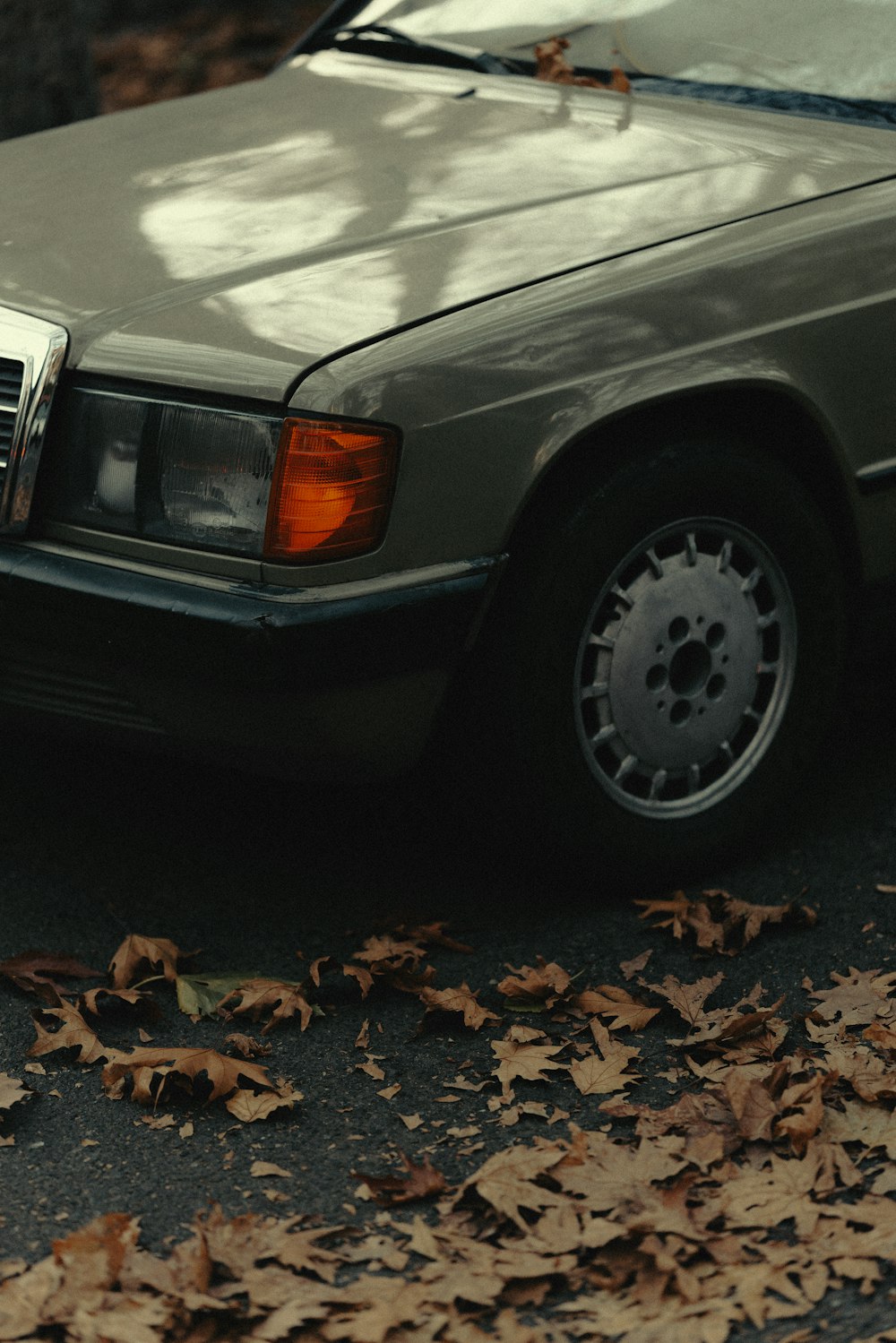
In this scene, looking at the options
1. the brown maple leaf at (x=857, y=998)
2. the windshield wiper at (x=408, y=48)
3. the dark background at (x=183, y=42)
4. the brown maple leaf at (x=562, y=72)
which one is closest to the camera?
the brown maple leaf at (x=857, y=998)

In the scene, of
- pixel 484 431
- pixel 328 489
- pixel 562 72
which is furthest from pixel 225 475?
pixel 562 72

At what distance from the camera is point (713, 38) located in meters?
3.88

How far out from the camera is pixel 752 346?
3121mm

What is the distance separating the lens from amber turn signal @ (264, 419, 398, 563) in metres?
2.75

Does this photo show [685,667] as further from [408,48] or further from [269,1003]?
[408,48]

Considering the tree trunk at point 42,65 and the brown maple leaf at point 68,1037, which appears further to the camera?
the tree trunk at point 42,65

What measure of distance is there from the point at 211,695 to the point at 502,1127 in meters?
0.86

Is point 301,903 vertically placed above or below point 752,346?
below

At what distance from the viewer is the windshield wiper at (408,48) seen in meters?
4.05

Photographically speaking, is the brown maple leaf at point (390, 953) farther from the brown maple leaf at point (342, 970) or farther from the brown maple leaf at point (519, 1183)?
the brown maple leaf at point (519, 1183)

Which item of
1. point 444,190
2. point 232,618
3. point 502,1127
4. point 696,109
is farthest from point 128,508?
point 696,109

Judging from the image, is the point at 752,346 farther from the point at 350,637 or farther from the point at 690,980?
the point at 690,980

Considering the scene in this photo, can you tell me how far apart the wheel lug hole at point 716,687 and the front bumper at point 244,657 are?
0.62 m

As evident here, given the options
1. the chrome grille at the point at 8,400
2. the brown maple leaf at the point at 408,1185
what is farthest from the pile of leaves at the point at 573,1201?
the chrome grille at the point at 8,400
